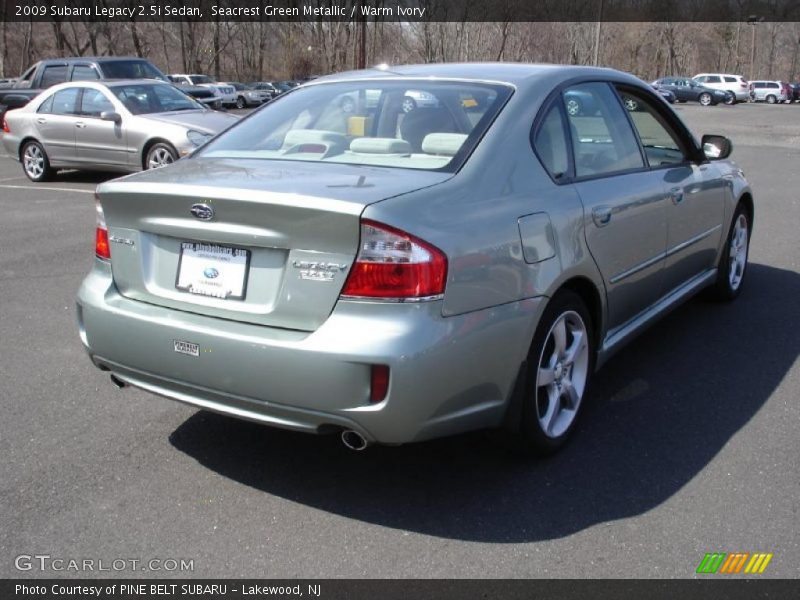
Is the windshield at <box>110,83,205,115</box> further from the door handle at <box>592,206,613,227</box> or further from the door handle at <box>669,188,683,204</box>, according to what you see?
the door handle at <box>592,206,613,227</box>

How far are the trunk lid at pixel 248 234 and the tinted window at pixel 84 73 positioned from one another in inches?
548

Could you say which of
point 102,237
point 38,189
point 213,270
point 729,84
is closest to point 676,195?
point 213,270

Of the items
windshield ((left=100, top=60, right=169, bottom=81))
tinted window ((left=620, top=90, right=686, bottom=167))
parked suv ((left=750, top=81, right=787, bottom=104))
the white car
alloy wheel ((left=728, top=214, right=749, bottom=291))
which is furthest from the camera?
parked suv ((left=750, top=81, right=787, bottom=104))

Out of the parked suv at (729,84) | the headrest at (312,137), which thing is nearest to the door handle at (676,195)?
the headrest at (312,137)

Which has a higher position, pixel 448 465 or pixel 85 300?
pixel 85 300

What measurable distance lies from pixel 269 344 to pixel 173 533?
2.61ft

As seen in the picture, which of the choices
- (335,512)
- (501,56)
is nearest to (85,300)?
(335,512)

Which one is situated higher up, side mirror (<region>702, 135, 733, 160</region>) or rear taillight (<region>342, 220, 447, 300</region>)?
side mirror (<region>702, 135, 733, 160</region>)

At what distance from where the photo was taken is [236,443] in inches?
149

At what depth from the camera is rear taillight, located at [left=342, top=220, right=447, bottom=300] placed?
2814mm

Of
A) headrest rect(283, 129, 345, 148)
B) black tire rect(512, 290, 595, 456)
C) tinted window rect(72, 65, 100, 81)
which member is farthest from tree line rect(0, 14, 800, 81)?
black tire rect(512, 290, 595, 456)

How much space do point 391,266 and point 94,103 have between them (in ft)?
35.9

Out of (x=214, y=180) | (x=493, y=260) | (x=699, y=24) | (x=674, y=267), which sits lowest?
(x=674, y=267)
